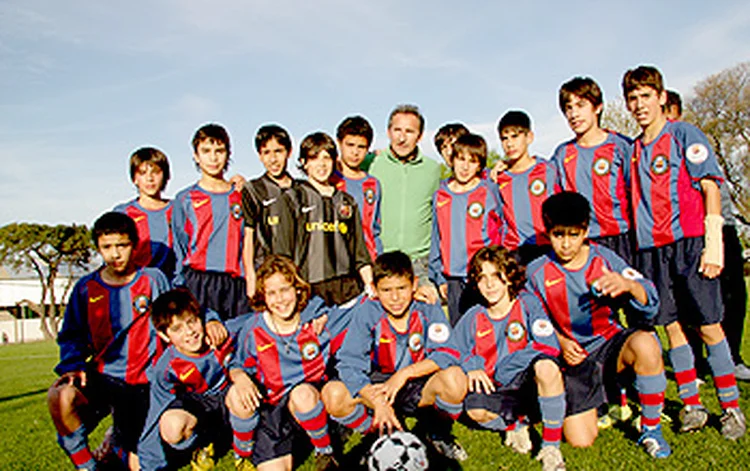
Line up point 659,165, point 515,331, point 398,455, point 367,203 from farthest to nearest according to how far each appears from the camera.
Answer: point 367,203 < point 659,165 < point 515,331 < point 398,455

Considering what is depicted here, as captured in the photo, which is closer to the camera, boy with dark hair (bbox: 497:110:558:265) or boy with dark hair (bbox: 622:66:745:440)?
boy with dark hair (bbox: 622:66:745:440)

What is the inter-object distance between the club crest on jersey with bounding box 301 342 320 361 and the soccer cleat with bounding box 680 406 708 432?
2.42 meters

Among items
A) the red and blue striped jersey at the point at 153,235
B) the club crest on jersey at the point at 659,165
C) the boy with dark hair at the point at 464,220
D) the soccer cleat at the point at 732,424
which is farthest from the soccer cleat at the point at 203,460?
the club crest on jersey at the point at 659,165

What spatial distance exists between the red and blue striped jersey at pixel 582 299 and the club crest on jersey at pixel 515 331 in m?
0.30

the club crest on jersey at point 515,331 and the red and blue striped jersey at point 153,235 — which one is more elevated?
the red and blue striped jersey at point 153,235

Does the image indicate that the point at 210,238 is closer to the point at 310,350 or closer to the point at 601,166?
the point at 310,350

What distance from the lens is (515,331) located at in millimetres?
3637

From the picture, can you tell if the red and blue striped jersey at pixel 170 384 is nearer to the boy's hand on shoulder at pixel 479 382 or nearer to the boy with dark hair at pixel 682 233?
the boy's hand on shoulder at pixel 479 382

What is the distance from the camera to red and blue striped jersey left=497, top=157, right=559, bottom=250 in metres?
4.31

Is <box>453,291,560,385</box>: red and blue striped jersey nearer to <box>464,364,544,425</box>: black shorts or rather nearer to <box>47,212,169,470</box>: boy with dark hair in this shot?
<box>464,364,544,425</box>: black shorts

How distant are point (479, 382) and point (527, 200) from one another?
5.19ft

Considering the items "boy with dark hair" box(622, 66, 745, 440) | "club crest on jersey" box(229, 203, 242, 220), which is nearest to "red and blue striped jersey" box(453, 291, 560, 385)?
"boy with dark hair" box(622, 66, 745, 440)

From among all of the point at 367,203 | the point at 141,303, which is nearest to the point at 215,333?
the point at 141,303

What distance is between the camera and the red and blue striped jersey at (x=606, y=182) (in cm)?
412
